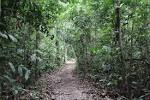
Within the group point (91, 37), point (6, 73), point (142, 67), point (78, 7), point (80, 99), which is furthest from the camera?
point (91, 37)

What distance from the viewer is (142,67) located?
372 inches

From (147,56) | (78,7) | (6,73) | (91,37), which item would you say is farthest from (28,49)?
(91,37)

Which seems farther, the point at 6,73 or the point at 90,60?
the point at 90,60

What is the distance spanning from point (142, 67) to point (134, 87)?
896 millimetres

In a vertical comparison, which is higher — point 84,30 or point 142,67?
point 84,30

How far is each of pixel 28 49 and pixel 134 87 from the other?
4.20 metres

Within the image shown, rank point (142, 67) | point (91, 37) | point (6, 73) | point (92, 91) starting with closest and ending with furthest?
1. point (6, 73)
2. point (142, 67)
3. point (92, 91)
4. point (91, 37)

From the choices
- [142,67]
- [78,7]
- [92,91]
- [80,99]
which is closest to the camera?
[80,99]

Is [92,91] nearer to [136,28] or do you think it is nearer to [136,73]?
[136,73]

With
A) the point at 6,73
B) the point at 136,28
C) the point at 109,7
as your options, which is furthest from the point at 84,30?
the point at 6,73

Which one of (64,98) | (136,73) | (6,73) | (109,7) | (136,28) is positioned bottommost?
(64,98)

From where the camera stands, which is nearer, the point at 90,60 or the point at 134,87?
the point at 134,87

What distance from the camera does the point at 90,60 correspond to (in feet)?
51.8

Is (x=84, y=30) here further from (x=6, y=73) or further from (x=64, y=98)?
(x=6, y=73)
